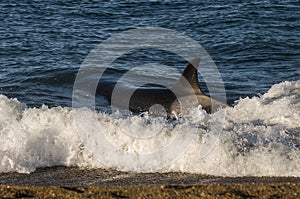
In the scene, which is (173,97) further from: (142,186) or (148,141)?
(142,186)

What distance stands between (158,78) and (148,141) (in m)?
5.10

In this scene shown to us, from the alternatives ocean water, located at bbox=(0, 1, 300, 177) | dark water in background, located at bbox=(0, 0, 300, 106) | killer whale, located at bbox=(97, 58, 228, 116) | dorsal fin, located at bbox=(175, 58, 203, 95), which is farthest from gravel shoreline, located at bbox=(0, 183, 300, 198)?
dark water in background, located at bbox=(0, 0, 300, 106)

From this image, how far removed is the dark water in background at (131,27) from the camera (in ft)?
41.6

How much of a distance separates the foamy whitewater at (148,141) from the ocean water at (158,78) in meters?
0.01

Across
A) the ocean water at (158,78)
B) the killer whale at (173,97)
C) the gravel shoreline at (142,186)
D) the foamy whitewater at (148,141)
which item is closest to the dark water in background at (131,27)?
the ocean water at (158,78)

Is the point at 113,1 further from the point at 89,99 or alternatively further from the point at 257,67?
the point at 89,99

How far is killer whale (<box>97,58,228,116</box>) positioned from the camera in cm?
1063

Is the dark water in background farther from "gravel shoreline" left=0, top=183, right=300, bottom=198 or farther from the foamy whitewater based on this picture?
"gravel shoreline" left=0, top=183, right=300, bottom=198

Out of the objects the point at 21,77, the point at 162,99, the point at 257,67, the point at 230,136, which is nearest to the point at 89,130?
the point at 230,136

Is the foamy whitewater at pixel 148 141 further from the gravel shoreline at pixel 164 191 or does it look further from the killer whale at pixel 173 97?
the killer whale at pixel 173 97

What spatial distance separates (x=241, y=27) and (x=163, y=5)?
332 centimetres

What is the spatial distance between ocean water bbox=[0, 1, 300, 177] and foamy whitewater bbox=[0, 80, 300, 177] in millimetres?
13

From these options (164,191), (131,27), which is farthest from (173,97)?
(131,27)

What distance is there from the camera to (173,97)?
435 inches
